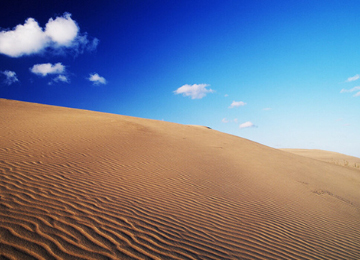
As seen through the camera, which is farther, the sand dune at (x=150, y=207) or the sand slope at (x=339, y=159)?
the sand slope at (x=339, y=159)

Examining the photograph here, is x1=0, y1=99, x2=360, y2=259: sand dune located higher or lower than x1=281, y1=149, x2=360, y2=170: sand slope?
lower

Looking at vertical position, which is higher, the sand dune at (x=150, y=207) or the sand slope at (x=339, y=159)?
the sand slope at (x=339, y=159)

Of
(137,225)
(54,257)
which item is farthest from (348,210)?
(54,257)

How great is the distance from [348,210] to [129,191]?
910 centimetres

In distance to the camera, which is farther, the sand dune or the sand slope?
the sand slope

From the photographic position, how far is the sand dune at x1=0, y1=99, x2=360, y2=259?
10.8 ft

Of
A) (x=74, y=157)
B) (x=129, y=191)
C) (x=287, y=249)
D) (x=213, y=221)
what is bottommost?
(x=287, y=249)

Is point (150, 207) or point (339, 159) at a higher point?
point (339, 159)

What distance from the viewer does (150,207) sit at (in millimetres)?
4867

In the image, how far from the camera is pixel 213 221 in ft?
16.0

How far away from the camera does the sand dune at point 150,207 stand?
10.8 ft

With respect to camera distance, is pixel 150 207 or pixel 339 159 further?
pixel 339 159

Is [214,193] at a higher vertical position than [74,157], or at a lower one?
lower

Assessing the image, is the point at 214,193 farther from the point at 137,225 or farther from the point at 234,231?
the point at 137,225
